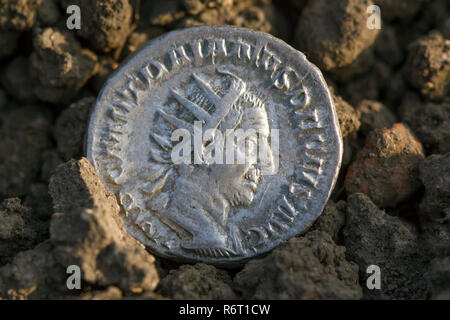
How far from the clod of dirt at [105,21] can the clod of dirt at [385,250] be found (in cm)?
146

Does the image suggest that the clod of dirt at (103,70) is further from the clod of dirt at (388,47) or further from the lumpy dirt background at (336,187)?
the clod of dirt at (388,47)

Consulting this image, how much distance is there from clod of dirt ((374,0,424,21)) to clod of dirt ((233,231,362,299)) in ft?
4.64

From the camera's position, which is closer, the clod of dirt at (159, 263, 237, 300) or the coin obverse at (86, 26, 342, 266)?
the clod of dirt at (159, 263, 237, 300)

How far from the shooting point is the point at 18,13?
89.3 inches

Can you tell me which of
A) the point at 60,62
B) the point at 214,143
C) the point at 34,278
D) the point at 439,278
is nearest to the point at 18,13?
the point at 60,62

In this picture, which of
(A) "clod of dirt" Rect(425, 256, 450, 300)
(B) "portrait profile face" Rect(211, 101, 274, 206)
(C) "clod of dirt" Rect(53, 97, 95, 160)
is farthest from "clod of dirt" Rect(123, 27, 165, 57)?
(A) "clod of dirt" Rect(425, 256, 450, 300)

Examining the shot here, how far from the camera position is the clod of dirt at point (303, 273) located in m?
1.65

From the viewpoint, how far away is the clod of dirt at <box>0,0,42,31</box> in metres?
2.24

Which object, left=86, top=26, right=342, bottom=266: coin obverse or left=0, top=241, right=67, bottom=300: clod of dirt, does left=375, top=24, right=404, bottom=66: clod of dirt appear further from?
left=0, top=241, right=67, bottom=300: clod of dirt

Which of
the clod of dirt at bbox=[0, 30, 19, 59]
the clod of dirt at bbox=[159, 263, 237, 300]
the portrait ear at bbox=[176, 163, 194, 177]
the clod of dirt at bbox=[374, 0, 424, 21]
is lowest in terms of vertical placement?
the clod of dirt at bbox=[159, 263, 237, 300]

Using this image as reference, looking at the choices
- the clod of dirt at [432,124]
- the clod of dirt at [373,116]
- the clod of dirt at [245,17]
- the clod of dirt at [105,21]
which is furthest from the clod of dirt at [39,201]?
the clod of dirt at [432,124]

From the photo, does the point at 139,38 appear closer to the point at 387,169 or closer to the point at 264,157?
the point at 264,157
